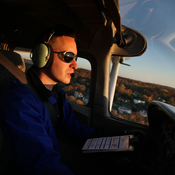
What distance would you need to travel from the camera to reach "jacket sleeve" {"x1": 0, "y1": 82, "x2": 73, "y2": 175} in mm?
790

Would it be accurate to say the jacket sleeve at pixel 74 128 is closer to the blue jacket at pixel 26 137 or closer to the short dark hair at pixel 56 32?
the blue jacket at pixel 26 137

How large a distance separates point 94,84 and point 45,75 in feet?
3.34

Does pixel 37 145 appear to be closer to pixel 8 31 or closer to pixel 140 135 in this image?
pixel 140 135

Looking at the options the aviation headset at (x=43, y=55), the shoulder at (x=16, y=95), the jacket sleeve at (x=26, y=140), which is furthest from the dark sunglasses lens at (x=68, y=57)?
the jacket sleeve at (x=26, y=140)

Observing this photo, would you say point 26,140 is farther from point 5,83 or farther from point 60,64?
point 60,64

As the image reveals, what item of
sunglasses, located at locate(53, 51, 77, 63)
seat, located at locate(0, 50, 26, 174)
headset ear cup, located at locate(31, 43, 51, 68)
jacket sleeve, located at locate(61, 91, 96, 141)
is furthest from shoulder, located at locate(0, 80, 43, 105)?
jacket sleeve, located at locate(61, 91, 96, 141)

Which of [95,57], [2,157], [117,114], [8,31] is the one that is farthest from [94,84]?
[8,31]

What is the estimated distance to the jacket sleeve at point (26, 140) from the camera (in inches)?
31.1

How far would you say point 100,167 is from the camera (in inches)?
53.2

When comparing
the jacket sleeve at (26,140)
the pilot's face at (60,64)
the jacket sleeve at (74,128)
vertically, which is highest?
the pilot's face at (60,64)

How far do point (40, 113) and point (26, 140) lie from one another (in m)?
0.30

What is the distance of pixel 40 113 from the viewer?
107 cm

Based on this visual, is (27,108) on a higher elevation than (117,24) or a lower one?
lower

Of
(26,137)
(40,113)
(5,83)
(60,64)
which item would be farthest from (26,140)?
(60,64)
